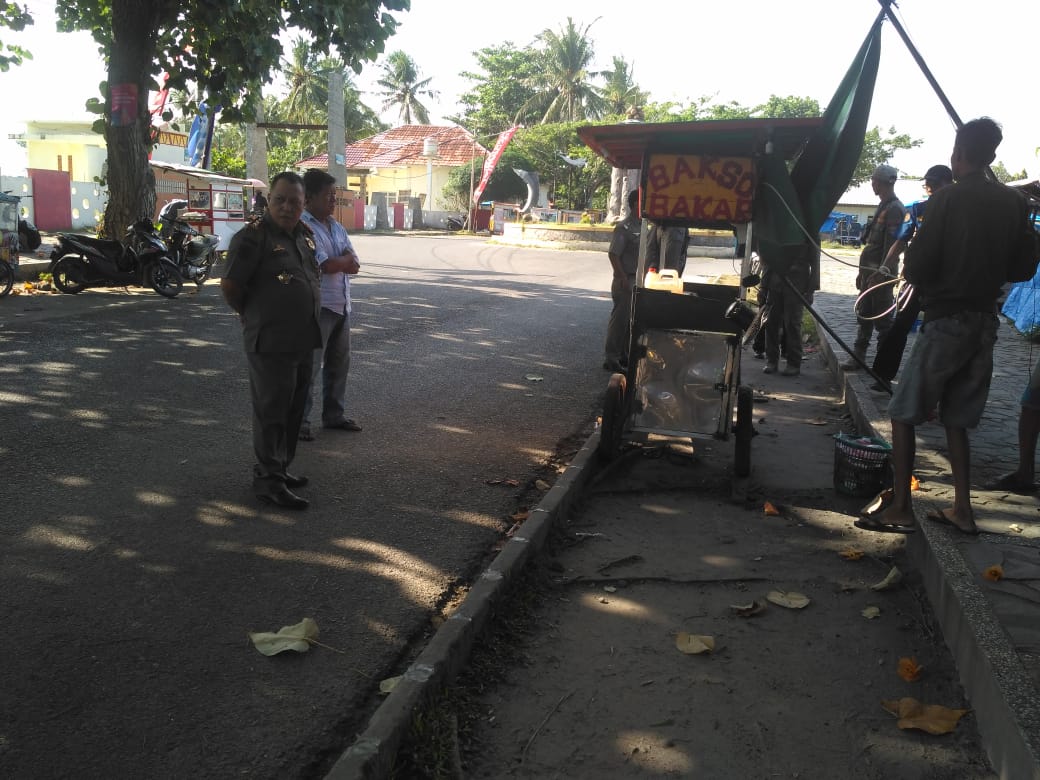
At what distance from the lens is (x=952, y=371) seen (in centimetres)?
429

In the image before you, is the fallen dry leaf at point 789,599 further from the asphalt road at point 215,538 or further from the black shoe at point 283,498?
the black shoe at point 283,498

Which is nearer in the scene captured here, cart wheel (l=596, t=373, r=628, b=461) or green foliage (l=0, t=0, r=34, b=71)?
cart wheel (l=596, t=373, r=628, b=461)

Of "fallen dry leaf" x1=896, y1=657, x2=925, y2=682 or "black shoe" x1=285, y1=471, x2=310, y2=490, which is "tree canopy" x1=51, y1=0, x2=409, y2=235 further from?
"fallen dry leaf" x1=896, y1=657, x2=925, y2=682

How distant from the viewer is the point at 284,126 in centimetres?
2559

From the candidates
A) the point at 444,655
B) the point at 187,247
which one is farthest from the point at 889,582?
the point at 187,247

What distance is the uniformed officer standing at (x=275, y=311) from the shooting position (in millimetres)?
4586

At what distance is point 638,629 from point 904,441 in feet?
5.73

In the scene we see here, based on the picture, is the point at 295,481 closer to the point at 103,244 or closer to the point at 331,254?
the point at 331,254

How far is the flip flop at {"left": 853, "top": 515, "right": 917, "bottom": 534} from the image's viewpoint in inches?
176

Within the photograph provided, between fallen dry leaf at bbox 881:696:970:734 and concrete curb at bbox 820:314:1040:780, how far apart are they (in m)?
0.08

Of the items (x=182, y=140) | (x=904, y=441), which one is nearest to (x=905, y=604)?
(x=904, y=441)

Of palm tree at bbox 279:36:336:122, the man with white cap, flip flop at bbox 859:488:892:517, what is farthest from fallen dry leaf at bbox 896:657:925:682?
palm tree at bbox 279:36:336:122

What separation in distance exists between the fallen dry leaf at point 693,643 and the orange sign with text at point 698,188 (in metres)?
2.99

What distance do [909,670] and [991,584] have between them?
2.28 feet
